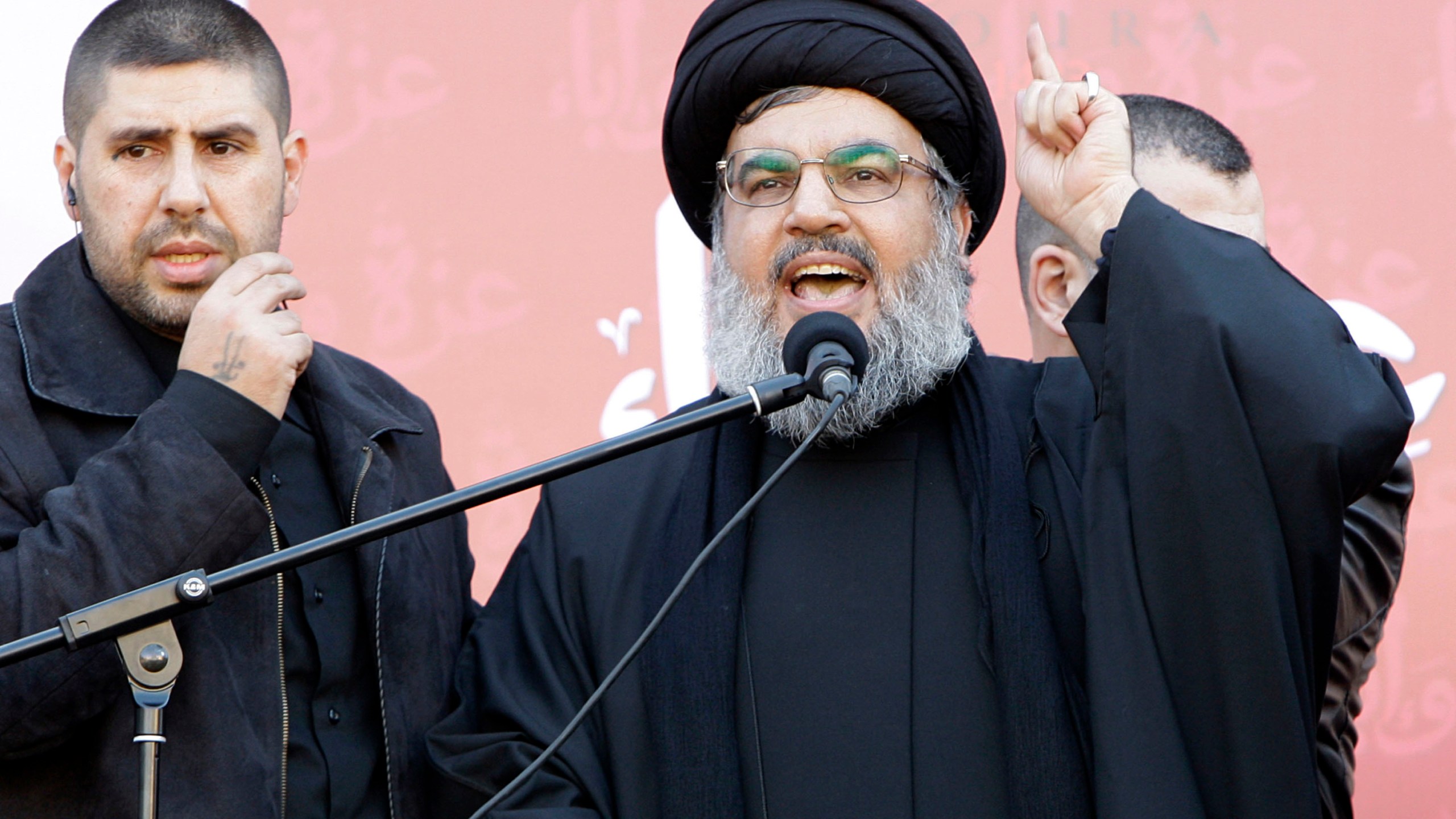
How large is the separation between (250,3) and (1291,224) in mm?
2668

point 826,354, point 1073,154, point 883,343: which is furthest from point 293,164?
point 1073,154

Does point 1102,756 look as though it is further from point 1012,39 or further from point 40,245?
point 40,245

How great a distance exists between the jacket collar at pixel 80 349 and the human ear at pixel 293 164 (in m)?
0.37

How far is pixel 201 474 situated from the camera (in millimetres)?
2113

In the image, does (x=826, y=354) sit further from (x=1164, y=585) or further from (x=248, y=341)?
(x=248, y=341)

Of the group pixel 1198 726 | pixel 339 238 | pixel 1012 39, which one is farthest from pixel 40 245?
pixel 1198 726

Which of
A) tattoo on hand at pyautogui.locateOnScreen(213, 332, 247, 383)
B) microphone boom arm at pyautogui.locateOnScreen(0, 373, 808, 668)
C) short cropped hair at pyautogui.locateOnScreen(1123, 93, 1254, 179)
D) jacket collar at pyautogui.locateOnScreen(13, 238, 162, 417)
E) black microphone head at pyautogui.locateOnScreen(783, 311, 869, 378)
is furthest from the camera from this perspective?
short cropped hair at pyautogui.locateOnScreen(1123, 93, 1254, 179)

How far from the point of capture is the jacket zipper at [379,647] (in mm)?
2369

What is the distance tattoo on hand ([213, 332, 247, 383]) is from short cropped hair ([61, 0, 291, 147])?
52 cm

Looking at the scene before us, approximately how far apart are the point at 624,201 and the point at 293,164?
114cm

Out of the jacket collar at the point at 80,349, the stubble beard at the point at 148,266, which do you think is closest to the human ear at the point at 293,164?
the stubble beard at the point at 148,266

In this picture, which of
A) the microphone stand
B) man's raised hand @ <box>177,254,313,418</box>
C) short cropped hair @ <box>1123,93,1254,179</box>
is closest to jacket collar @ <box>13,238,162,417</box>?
man's raised hand @ <box>177,254,313,418</box>

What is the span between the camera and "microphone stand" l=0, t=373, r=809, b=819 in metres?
1.68

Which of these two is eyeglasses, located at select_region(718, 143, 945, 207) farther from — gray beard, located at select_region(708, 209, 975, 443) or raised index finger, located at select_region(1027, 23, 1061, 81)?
raised index finger, located at select_region(1027, 23, 1061, 81)
